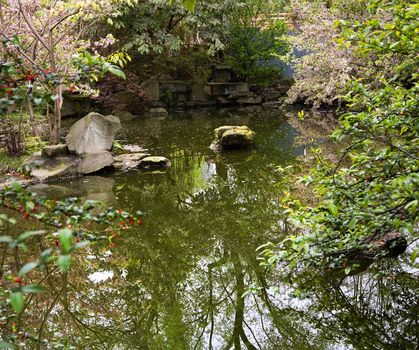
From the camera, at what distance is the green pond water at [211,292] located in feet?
10.1

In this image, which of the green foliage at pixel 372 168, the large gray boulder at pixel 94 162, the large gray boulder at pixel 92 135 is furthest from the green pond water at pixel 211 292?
the large gray boulder at pixel 92 135

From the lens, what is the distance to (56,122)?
8234 millimetres

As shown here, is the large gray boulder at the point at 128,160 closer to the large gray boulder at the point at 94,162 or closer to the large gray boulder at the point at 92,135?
the large gray boulder at the point at 94,162

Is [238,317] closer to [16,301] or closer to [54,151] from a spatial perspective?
[16,301]

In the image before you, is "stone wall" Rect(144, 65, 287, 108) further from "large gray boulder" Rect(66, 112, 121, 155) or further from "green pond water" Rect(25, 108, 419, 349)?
"green pond water" Rect(25, 108, 419, 349)

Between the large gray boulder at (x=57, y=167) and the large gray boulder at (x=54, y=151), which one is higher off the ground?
the large gray boulder at (x=54, y=151)

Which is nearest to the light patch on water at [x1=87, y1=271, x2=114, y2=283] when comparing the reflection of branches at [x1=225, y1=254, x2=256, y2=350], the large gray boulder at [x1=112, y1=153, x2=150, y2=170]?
the reflection of branches at [x1=225, y1=254, x2=256, y2=350]

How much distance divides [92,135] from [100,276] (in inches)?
182

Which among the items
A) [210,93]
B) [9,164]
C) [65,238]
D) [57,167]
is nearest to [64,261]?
[65,238]

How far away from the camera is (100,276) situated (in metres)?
4.11

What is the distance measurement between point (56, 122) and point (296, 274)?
19.4 feet

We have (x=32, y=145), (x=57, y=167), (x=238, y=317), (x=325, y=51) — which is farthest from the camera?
(x=325, y=51)

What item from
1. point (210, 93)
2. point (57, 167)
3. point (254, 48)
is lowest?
point (57, 167)

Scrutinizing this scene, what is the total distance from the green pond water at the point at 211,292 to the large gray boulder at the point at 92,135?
1476 millimetres
